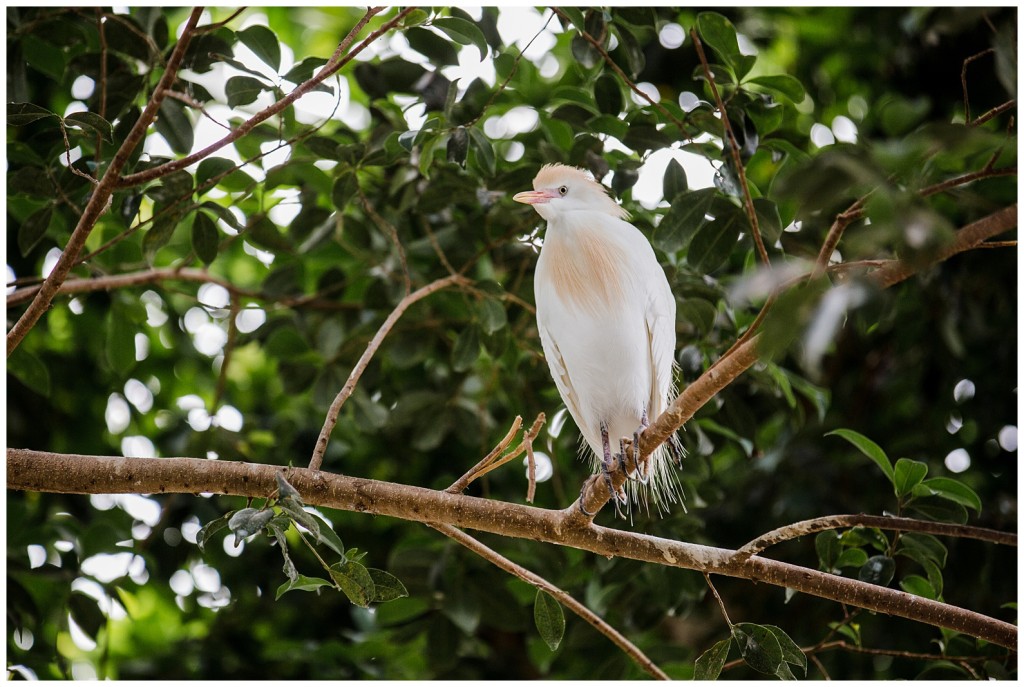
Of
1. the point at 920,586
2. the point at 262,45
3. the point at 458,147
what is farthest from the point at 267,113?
the point at 920,586

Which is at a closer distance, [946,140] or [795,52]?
[946,140]

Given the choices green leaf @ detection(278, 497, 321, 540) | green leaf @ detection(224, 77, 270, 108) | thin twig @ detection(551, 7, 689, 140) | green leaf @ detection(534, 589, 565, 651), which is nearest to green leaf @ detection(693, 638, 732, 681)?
green leaf @ detection(534, 589, 565, 651)

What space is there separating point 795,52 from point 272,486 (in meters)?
2.66

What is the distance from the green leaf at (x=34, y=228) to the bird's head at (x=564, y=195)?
0.84 m

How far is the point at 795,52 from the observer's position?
3.02 metres

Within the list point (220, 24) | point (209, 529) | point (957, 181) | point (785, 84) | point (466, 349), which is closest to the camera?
point (957, 181)

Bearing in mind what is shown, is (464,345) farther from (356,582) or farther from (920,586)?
(920,586)

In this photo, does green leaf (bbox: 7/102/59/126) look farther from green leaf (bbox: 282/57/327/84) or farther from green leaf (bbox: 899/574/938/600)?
green leaf (bbox: 899/574/938/600)

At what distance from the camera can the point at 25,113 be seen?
1.11 metres

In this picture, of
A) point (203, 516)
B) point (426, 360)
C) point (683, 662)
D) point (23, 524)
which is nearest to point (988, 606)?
point (683, 662)

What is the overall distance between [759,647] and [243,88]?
1.19 metres

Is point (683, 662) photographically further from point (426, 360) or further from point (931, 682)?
point (426, 360)

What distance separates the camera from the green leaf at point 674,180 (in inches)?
60.6

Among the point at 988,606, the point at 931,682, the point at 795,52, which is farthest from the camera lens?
the point at 795,52
